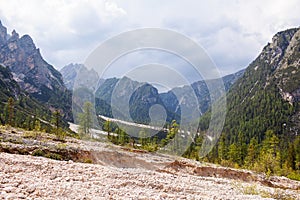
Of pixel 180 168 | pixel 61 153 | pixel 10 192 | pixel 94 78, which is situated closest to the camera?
pixel 10 192

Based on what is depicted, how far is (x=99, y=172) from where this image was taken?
1991cm

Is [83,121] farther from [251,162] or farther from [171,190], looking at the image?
[171,190]

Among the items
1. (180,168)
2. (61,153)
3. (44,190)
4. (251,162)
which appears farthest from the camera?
(251,162)

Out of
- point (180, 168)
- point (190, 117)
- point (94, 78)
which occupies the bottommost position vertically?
point (180, 168)

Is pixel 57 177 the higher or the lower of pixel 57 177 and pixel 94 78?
the lower

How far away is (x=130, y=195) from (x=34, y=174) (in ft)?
18.4

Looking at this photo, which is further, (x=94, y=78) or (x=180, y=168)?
(x=180, y=168)

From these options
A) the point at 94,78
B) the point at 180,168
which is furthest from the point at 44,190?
the point at 180,168

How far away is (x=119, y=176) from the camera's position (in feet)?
65.0

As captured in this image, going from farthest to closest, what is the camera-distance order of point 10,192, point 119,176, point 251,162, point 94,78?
1. point 251,162
2. point 94,78
3. point 119,176
4. point 10,192

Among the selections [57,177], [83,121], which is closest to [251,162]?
[83,121]

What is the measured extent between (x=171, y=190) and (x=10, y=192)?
9225 mm

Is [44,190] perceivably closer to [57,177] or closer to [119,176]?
[57,177]

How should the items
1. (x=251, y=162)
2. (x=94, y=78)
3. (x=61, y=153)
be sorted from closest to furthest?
(x=94, y=78) < (x=61, y=153) < (x=251, y=162)
